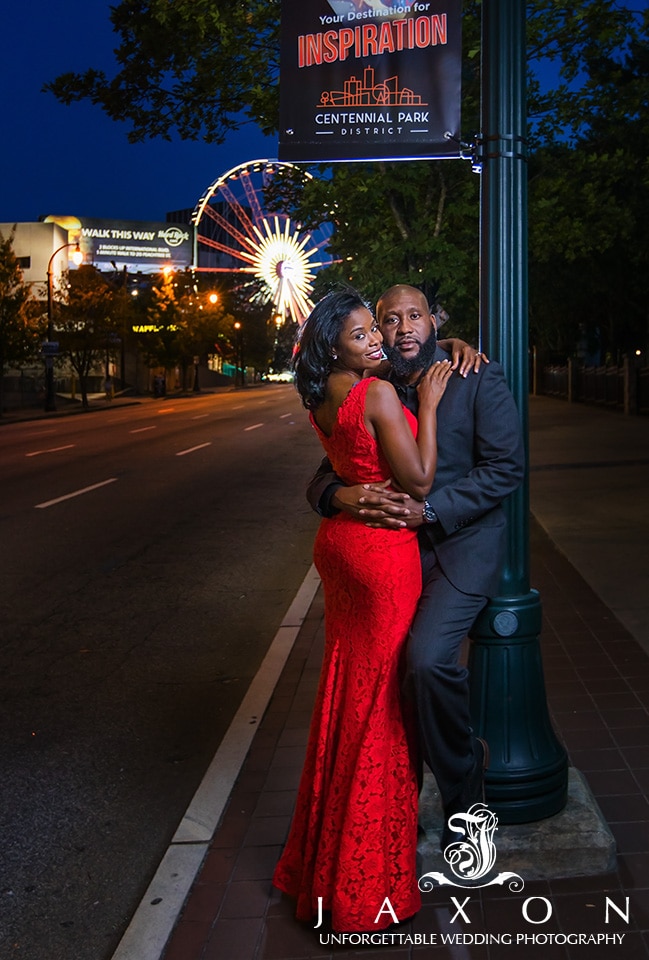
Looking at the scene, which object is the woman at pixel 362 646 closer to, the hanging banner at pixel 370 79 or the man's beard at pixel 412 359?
the man's beard at pixel 412 359

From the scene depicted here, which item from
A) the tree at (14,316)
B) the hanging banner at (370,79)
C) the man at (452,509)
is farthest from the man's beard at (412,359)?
the tree at (14,316)

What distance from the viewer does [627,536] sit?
35.3 feet

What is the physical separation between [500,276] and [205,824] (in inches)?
97.5

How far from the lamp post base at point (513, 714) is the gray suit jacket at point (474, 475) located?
0.25 m

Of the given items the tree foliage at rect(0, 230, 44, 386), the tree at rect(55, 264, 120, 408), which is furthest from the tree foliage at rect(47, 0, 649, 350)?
the tree at rect(55, 264, 120, 408)

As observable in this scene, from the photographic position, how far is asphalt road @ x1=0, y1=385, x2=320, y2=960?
4.05m

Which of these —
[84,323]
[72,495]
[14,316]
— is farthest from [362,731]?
[84,323]

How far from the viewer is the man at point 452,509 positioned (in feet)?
10.9

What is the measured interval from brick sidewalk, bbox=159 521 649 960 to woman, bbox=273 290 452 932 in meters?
A: 0.16

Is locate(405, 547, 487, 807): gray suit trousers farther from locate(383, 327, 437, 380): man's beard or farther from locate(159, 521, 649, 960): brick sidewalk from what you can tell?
locate(383, 327, 437, 380): man's beard

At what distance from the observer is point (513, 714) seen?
12.5 ft

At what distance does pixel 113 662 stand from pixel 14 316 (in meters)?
34.7

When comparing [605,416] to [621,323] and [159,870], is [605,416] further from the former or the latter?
[159,870]

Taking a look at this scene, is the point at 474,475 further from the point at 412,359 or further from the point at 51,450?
the point at 51,450
